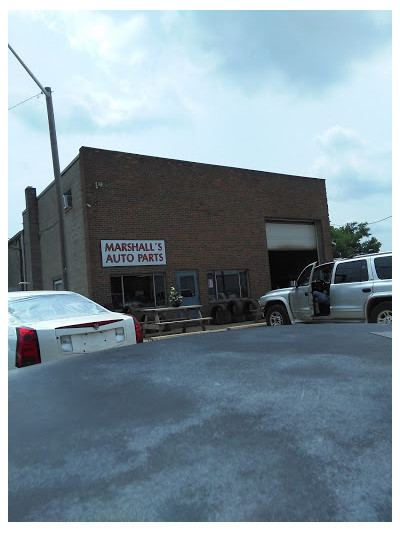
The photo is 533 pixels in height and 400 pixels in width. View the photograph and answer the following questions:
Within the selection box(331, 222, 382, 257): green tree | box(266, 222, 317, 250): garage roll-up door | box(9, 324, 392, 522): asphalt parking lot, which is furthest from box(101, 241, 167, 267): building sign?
box(331, 222, 382, 257): green tree

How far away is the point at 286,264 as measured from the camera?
25.2m

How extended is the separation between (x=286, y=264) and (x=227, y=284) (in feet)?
24.4

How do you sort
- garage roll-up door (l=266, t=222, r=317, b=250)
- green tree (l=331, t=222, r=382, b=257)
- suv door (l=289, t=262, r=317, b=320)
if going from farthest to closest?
green tree (l=331, t=222, r=382, b=257) < garage roll-up door (l=266, t=222, r=317, b=250) < suv door (l=289, t=262, r=317, b=320)

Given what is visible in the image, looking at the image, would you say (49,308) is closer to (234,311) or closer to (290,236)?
(234,311)

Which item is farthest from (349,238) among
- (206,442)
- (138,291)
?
(206,442)

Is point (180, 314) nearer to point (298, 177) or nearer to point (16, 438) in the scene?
point (298, 177)

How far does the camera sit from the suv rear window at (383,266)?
31.3ft

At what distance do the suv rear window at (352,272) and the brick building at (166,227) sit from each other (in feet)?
27.0

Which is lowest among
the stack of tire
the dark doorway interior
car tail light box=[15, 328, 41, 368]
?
the stack of tire

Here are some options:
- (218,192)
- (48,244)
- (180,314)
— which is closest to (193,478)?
(180,314)

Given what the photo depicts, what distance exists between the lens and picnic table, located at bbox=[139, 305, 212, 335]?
1282 centimetres

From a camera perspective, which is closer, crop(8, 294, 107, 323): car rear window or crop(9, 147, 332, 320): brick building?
crop(8, 294, 107, 323): car rear window

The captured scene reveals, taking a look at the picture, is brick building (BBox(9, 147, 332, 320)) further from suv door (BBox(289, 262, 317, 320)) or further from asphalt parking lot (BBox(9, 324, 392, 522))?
asphalt parking lot (BBox(9, 324, 392, 522))

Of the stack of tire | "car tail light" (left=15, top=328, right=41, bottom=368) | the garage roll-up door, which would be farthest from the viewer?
the garage roll-up door
